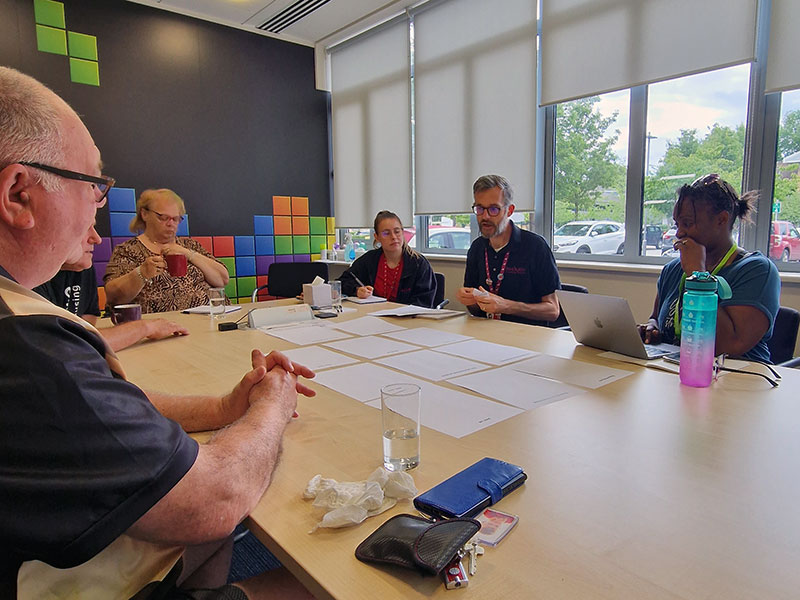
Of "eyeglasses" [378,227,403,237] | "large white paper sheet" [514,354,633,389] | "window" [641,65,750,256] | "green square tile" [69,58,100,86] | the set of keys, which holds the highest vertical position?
"green square tile" [69,58,100,86]

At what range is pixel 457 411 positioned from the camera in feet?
3.84

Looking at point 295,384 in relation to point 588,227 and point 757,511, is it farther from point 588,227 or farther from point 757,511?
point 588,227

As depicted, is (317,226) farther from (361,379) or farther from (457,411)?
(457,411)

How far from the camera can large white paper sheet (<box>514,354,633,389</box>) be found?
1375mm

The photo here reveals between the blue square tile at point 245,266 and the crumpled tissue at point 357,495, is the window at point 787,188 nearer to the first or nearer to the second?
the crumpled tissue at point 357,495

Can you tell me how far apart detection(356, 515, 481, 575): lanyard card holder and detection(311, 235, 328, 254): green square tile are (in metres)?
5.12

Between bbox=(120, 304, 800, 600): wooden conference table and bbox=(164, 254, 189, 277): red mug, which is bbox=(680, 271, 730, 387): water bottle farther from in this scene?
bbox=(164, 254, 189, 277): red mug

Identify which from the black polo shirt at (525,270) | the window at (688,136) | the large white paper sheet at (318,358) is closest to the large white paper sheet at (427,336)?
the large white paper sheet at (318,358)

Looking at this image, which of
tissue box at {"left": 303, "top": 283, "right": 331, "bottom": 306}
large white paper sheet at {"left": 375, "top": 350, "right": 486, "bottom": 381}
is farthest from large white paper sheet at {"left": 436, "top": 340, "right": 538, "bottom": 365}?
tissue box at {"left": 303, "top": 283, "right": 331, "bottom": 306}

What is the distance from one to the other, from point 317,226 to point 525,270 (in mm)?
3417

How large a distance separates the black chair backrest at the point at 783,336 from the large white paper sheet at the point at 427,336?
119cm

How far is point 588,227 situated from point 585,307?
2.29 meters

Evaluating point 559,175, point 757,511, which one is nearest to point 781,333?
point 757,511

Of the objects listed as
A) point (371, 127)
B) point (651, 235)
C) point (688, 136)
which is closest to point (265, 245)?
point (371, 127)
